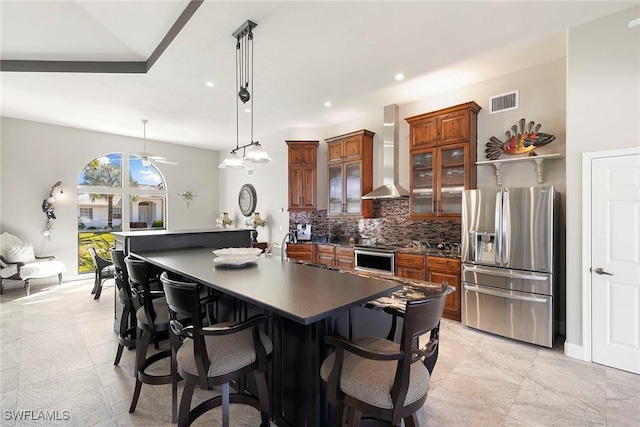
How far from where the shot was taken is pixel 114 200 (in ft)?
22.1

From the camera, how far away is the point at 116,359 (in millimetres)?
2725

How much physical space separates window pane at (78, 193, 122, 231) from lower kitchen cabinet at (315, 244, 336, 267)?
4941 millimetres

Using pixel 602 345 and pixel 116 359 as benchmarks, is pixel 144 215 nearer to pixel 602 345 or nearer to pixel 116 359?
pixel 116 359

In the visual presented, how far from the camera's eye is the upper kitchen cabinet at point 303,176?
581 cm

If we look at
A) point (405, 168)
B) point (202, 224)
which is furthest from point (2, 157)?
point (405, 168)

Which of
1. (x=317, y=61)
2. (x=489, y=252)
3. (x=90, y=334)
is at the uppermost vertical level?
(x=317, y=61)

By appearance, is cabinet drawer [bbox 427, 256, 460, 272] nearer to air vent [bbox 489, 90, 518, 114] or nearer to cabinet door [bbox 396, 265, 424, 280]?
cabinet door [bbox 396, 265, 424, 280]

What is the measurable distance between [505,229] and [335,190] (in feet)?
10.00

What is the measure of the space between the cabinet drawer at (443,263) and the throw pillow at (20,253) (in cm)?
684

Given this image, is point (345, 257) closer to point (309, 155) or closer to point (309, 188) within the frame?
point (309, 188)

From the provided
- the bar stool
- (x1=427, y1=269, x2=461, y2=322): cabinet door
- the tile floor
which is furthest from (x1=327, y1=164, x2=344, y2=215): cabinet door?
the bar stool

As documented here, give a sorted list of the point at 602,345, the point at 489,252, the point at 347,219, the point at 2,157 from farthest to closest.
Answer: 1. the point at 347,219
2. the point at 2,157
3. the point at 489,252
4. the point at 602,345

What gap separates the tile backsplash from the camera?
4.47 metres

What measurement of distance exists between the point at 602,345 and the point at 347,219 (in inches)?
151
